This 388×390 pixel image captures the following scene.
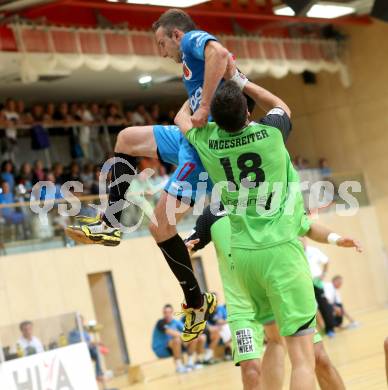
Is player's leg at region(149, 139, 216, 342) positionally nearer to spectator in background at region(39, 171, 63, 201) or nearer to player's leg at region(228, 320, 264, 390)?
player's leg at region(228, 320, 264, 390)

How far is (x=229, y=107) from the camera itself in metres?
5.22

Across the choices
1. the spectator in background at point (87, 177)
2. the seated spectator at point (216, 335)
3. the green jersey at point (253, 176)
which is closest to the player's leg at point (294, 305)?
the green jersey at point (253, 176)

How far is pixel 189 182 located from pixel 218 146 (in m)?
0.53

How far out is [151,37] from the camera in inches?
760

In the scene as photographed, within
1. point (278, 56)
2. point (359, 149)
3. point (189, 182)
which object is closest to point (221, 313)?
point (278, 56)

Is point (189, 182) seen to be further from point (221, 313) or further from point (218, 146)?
point (221, 313)

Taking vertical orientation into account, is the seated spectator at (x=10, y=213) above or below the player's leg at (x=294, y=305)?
above

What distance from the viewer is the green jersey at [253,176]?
5.37 m

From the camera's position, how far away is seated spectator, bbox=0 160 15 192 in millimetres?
17672

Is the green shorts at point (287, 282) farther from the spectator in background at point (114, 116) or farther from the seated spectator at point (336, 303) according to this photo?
the spectator in background at point (114, 116)

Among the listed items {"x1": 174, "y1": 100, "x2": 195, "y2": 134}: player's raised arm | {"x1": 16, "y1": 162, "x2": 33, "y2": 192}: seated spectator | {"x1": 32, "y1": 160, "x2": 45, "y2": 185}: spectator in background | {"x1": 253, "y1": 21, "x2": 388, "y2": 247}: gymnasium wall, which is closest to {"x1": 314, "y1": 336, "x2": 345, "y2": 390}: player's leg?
{"x1": 174, "y1": 100, "x2": 195, "y2": 134}: player's raised arm

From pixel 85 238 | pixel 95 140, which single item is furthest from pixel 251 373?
pixel 95 140

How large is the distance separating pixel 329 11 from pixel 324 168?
5.17m

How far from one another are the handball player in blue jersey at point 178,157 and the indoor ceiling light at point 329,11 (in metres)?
14.5
